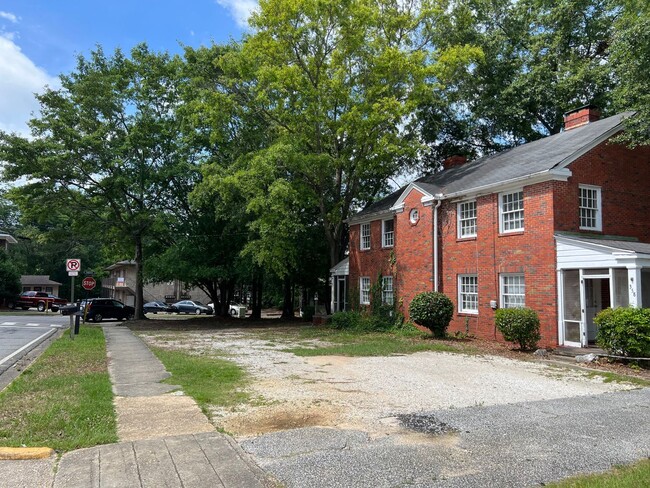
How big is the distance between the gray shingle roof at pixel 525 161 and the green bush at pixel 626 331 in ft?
18.1

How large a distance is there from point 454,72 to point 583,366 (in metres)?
19.4

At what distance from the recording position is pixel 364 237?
2711 cm

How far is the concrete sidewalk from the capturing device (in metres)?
4.64

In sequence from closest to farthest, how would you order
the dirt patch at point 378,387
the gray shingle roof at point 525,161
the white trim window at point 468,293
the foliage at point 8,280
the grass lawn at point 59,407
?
1. the grass lawn at point 59,407
2. the dirt patch at point 378,387
3. the gray shingle roof at point 525,161
4. the white trim window at point 468,293
5. the foliage at point 8,280

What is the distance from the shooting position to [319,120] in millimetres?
25531

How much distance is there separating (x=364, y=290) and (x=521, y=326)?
1229 centimetres

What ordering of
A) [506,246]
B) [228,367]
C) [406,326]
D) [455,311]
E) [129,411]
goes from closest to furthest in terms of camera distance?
1. [129,411]
2. [228,367]
3. [506,246]
4. [455,311]
5. [406,326]

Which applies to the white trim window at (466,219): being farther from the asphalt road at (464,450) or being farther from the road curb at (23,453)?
the road curb at (23,453)

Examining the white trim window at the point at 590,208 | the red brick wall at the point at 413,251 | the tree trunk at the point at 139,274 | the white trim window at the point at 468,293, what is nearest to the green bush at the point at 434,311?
the white trim window at the point at 468,293

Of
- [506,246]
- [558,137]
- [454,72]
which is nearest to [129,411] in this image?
[506,246]

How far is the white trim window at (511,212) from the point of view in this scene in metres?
17.6

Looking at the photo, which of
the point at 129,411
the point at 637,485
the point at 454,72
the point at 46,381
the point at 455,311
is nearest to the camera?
the point at 637,485

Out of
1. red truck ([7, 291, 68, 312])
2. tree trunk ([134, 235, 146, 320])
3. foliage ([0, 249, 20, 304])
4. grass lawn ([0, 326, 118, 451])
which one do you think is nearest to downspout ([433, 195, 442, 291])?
grass lawn ([0, 326, 118, 451])

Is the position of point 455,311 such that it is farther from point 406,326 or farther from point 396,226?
point 396,226
